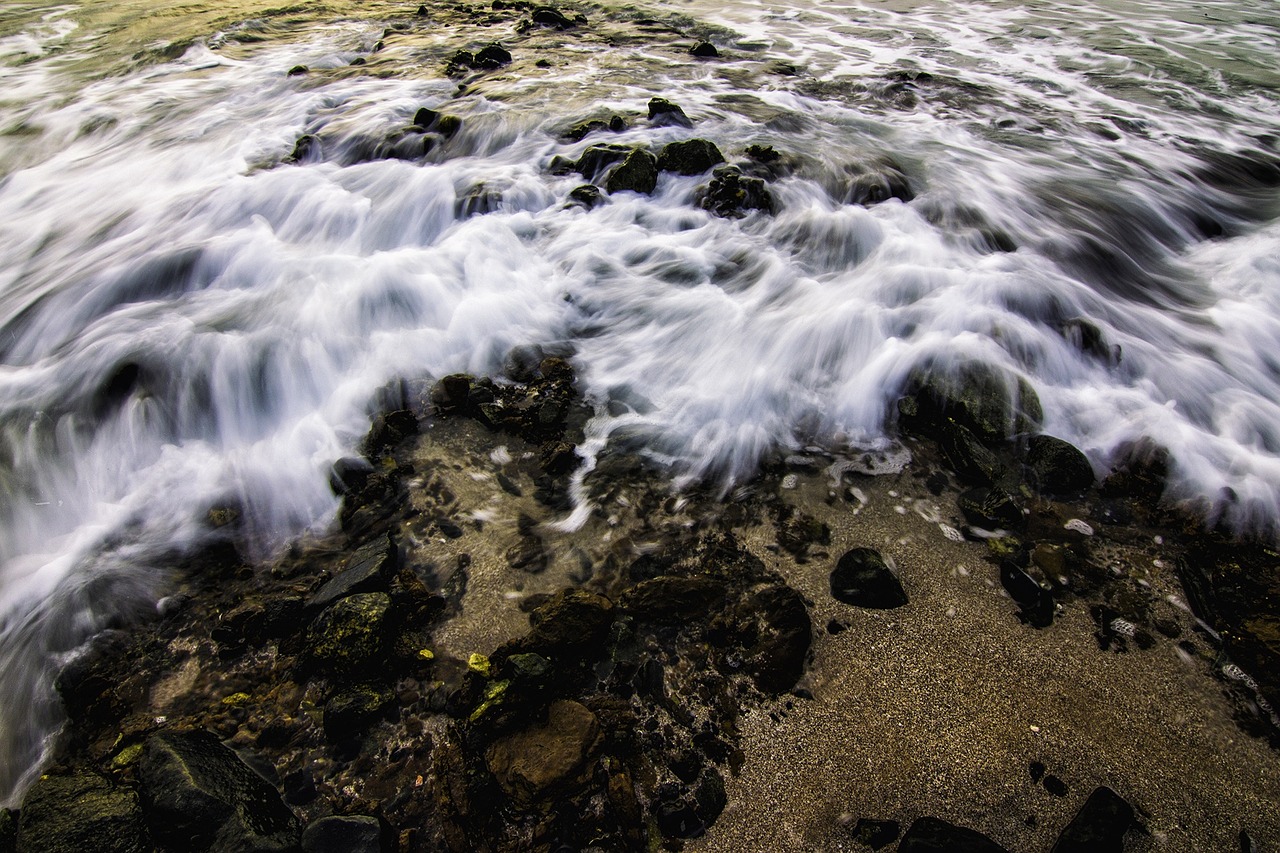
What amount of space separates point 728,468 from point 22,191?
27.7ft

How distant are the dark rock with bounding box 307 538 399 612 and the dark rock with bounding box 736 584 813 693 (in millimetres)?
1661

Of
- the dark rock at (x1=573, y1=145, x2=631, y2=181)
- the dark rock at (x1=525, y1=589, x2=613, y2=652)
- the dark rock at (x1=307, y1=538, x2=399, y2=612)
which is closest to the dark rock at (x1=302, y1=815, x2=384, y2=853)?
the dark rock at (x1=525, y1=589, x2=613, y2=652)

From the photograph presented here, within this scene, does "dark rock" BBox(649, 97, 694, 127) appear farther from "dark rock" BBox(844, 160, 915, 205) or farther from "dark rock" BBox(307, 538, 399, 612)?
"dark rock" BBox(307, 538, 399, 612)

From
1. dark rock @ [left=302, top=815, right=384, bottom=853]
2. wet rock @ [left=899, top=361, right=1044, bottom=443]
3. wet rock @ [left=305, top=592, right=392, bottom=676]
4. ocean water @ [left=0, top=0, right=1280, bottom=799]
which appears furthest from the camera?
wet rock @ [left=899, top=361, right=1044, bottom=443]

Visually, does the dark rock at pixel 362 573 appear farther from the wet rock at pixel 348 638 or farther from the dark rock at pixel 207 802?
the dark rock at pixel 207 802

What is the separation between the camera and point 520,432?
3656mm

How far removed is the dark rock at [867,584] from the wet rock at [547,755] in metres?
1.28

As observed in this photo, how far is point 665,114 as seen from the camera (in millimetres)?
7289

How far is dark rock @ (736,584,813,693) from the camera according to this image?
253 cm

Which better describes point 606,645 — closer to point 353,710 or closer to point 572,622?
point 572,622

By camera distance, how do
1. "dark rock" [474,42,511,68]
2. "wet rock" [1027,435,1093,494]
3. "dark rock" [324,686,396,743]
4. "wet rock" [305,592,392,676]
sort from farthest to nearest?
"dark rock" [474,42,511,68] → "wet rock" [1027,435,1093,494] → "wet rock" [305,592,392,676] → "dark rock" [324,686,396,743]

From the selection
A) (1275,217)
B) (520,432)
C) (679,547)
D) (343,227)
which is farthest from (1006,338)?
(343,227)

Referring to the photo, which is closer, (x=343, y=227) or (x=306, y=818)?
(x=306, y=818)

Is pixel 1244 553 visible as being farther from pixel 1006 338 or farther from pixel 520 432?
pixel 520 432
